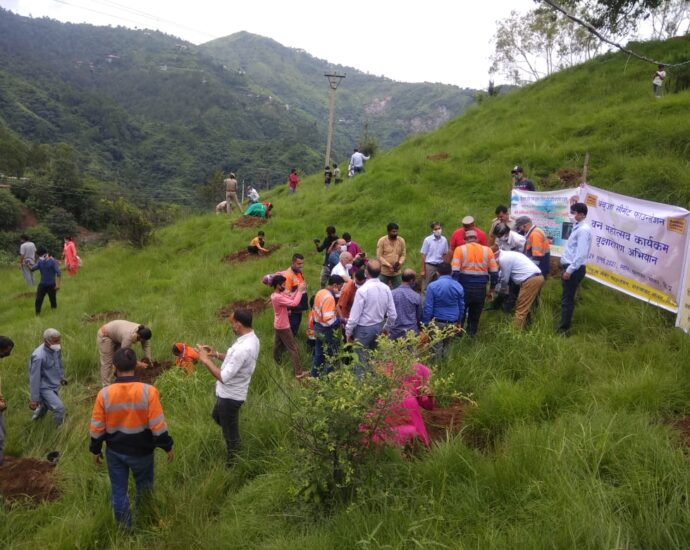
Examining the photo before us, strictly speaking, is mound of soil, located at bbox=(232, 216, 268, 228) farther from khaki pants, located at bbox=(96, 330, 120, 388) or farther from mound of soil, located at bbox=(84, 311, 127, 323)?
khaki pants, located at bbox=(96, 330, 120, 388)

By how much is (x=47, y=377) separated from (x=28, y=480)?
1533mm

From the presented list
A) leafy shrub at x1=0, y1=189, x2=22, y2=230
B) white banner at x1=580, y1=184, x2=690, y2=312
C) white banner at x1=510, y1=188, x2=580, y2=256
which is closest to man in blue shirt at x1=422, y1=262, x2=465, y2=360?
white banner at x1=580, y1=184, x2=690, y2=312

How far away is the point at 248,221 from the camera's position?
52.1 feet

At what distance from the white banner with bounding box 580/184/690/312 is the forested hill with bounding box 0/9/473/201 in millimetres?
69478

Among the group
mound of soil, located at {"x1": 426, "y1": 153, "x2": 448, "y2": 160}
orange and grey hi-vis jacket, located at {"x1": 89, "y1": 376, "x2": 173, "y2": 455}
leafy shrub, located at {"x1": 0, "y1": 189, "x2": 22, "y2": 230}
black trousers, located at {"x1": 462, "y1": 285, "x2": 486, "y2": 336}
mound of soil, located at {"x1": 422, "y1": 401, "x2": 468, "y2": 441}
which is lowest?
leafy shrub, located at {"x1": 0, "y1": 189, "x2": 22, "y2": 230}

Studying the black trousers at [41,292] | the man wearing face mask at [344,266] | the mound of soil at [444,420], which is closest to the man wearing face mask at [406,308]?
the mound of soil at [444,420]

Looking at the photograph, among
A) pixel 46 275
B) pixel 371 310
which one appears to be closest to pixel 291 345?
pixel 371 310

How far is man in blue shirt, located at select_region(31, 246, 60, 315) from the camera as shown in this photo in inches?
443

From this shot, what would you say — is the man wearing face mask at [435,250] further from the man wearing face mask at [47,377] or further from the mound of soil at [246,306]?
the man wearing face mask at [47,377]

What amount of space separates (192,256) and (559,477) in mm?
13149

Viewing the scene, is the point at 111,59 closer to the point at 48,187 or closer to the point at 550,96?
the point at 48,187

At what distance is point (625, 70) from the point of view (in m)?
15.3

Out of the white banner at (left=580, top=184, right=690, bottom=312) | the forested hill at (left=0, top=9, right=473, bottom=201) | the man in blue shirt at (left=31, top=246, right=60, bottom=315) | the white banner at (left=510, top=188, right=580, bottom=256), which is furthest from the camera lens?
the forested hill at (left=0, top=9, right=473, bottom=201)

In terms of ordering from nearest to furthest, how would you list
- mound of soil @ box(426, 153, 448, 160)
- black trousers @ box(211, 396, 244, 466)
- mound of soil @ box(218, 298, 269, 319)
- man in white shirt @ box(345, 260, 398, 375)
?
black trousers @ box(211, 396, 244, 466), man in white shirt @ box(345, 260, 398, 375), mound of soil @ box(218, 298, 269, 319), mound of soil @ box(426, 153, 448, 160)
